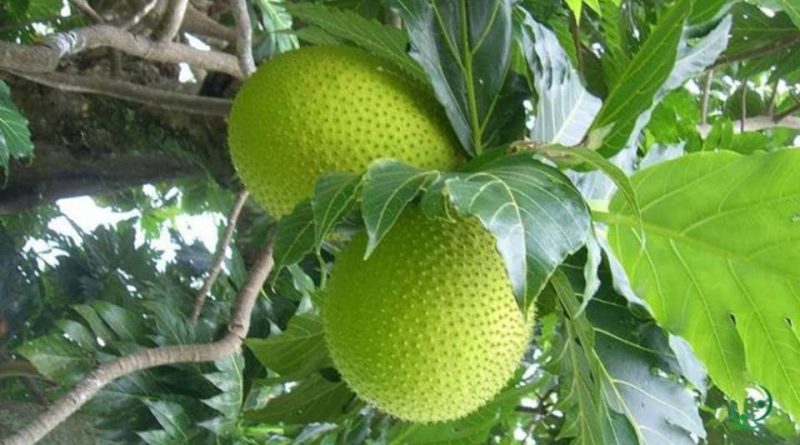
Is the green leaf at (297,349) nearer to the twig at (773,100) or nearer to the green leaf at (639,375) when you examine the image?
the green leaf at (639,375)

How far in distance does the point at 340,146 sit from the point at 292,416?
426mm

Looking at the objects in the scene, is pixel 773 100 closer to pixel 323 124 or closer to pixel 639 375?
pixel 639 375

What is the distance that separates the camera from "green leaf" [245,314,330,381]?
0.92 metres

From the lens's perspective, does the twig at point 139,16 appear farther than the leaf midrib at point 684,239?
Yes

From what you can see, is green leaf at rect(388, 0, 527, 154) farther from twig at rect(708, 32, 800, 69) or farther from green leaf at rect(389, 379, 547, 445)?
twig at rect(708, 32, 800, 69)

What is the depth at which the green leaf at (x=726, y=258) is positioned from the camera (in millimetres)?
750

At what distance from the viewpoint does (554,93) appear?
77 cm

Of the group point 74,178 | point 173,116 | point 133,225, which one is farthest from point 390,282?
point 133,225

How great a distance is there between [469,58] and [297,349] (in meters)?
0.35

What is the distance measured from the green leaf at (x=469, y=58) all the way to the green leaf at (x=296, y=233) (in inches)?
5.1

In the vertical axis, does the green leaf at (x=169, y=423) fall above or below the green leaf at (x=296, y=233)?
below

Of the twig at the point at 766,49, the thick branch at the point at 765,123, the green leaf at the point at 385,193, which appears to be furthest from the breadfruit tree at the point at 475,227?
the thick branch at the point at 765,123

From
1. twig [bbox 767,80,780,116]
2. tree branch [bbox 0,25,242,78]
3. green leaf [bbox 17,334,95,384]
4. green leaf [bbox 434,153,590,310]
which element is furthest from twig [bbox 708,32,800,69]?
green leaf [bbox 17,334,95,384]

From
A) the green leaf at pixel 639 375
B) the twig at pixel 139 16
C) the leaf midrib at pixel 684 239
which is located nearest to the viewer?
the leaf midrib at pixel 684 239
